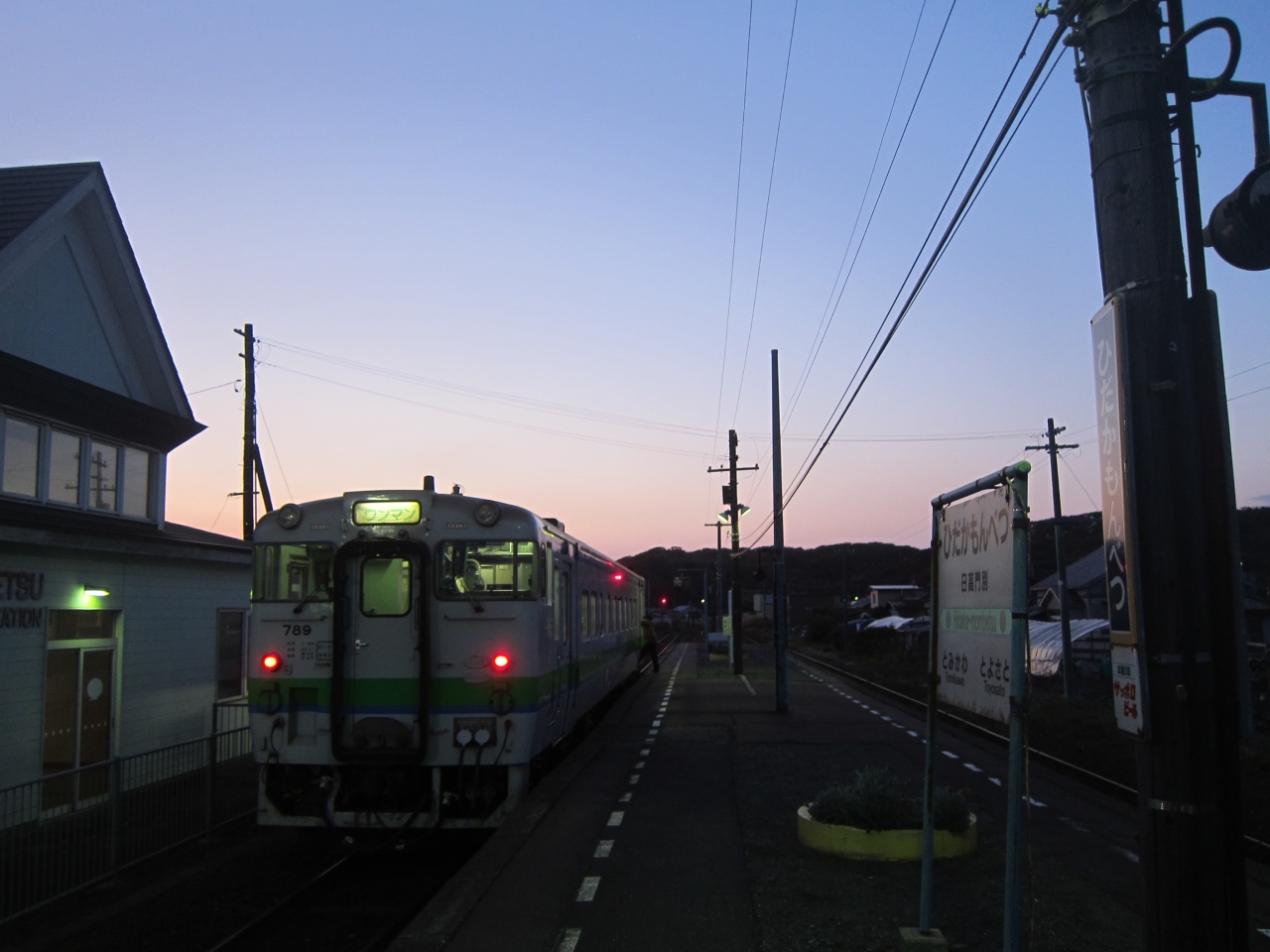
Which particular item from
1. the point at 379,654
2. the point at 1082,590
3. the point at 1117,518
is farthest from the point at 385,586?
the point at 1082,590

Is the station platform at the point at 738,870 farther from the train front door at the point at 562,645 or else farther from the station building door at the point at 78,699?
the station building door at the point at 78,699

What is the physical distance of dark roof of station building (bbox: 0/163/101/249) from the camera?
523 inches

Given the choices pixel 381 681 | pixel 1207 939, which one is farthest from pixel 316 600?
pixel 1207 939

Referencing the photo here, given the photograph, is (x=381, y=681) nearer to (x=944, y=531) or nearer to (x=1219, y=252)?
(x=944, y=531)

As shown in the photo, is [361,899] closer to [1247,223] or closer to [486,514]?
[486,514]

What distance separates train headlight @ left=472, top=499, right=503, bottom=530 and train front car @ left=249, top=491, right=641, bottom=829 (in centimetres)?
1

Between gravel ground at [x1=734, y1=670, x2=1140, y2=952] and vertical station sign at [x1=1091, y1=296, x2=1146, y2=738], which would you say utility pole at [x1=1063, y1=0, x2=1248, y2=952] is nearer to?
vertical station sign at [x1=1091, y1=296, x2=1146, y2=738]

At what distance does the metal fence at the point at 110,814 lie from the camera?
8.47 metres

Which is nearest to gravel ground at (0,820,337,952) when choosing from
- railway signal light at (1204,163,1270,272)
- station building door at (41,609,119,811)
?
station building door at (41,609,119,811)

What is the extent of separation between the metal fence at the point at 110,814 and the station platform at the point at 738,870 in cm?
348

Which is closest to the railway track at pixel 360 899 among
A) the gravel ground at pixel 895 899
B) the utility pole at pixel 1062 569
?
the gravel ground at pixel 895 899

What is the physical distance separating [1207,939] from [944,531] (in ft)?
7.99

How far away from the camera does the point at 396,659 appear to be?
9477 mm

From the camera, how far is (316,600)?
9594 millimetres
